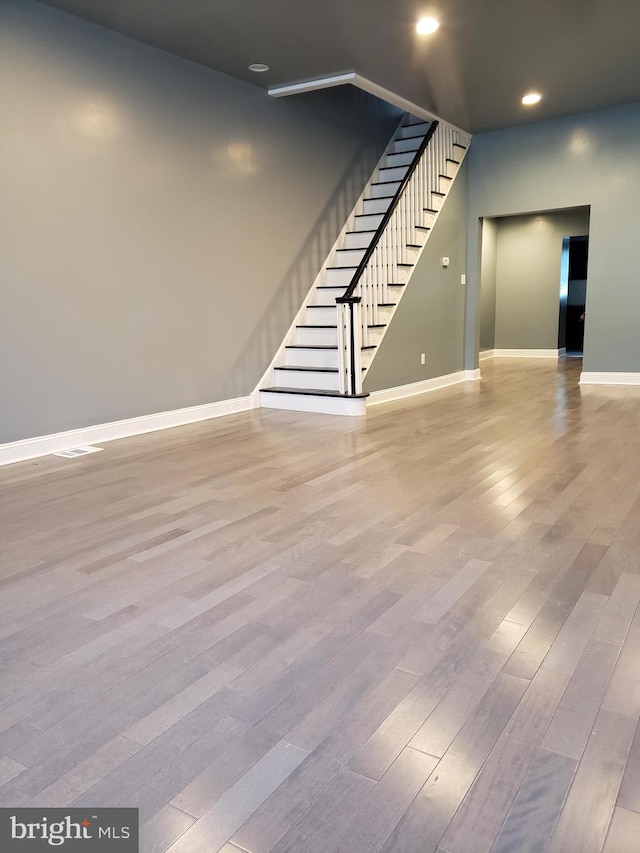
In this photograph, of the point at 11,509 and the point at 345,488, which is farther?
the point at 345,488

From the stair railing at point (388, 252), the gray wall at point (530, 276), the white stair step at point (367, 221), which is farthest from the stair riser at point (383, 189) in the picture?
the gray wall at point (530, 276)

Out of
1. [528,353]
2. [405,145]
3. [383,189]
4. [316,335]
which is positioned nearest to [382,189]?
[383,189]

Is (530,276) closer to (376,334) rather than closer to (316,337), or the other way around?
(376,334)

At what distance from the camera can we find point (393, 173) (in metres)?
7.82

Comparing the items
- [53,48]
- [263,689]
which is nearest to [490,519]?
[263,689]

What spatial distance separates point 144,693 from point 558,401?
5668mm

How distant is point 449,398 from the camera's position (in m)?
6.82

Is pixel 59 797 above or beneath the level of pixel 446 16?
beneath

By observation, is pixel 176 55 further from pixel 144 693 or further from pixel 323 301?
pixel 144 693

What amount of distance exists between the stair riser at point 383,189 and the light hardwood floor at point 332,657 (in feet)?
16.2

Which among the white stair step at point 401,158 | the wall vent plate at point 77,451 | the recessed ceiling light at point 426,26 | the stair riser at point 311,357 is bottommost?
the wall vent plate at point 77,451

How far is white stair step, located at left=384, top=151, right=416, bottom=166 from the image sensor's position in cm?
785

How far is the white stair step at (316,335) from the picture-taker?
6668 mm

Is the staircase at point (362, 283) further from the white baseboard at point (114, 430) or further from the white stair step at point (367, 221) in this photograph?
the white baseboard at point (114, 430)
